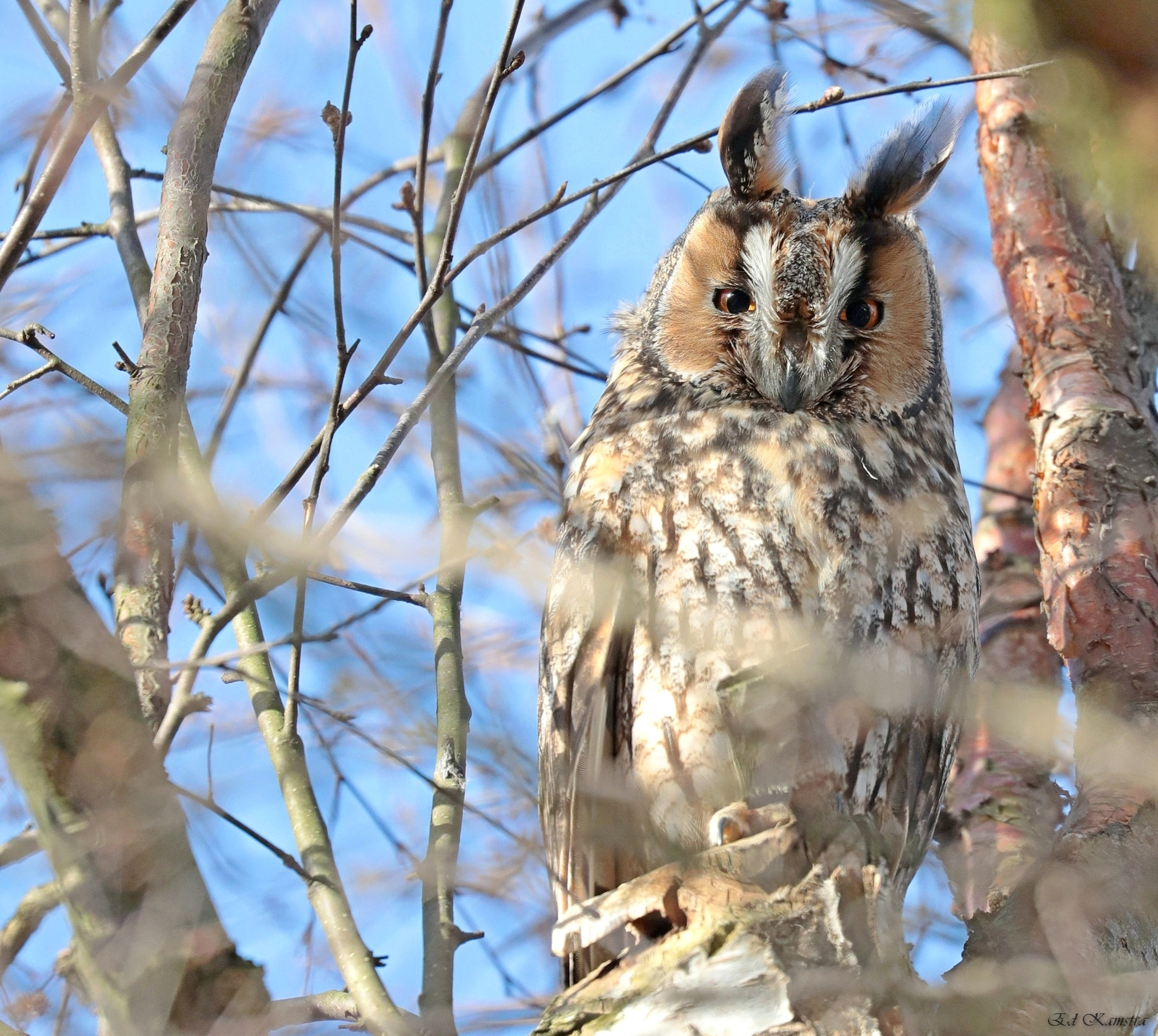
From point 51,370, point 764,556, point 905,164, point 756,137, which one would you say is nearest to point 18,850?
point 51,370

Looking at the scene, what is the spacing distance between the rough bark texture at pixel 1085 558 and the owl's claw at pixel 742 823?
350 mm

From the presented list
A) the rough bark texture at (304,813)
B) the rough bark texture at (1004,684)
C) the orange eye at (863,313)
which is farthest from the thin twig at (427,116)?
the rough bark texture at (1004,684)

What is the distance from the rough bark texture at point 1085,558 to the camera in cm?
182

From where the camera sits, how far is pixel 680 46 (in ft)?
8.98

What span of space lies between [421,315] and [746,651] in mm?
901

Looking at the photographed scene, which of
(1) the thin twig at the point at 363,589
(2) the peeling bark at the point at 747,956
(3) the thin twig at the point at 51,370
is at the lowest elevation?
(2) the peeling bark at the point at 747,956

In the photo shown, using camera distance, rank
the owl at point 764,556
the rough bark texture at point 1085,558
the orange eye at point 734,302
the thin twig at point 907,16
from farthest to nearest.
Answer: the thin twig at point 907,16 → the orange eye at point 734,302 → the owl at point 764,556 → the rough bark texture at point 1085,558

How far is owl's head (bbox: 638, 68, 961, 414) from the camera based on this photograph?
8.30 ft

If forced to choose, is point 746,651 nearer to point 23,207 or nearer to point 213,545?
point 213,545

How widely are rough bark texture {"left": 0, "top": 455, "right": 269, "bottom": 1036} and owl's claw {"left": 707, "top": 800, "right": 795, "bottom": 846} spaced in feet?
2.45

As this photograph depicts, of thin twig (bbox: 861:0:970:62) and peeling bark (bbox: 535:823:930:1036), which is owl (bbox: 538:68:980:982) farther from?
thin twig (bbox: 861:0:970:62)

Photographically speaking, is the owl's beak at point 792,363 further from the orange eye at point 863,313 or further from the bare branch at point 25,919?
the bare branch at point 25,919

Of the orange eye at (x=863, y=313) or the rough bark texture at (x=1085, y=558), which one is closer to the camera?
the rough bark texture at (x=1085, y=558)

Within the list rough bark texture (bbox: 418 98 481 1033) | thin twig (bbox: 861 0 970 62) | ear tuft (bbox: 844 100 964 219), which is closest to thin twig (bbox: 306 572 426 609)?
rough bark texture (bbox: 418 98 481 1033)
